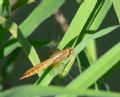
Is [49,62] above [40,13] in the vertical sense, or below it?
below

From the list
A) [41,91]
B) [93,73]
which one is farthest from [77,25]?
[41,91]

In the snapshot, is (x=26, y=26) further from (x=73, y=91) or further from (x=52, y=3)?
(x=73, y=91)

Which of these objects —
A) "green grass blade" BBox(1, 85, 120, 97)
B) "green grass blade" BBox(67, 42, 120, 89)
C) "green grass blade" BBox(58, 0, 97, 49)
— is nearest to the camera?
"green grass blade" BBox(1, 85, 120, 97)

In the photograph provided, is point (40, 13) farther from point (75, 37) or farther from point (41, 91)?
point (41, 91)

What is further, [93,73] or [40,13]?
[40,13]

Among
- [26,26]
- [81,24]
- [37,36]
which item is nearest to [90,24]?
[81,24]

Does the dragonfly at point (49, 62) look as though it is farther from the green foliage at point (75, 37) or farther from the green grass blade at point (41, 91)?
the green grass blade at point (41, 91)

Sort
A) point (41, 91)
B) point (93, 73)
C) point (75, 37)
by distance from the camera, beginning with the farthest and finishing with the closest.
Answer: point (75, 37) → point (93, 73) → point (41, 91)

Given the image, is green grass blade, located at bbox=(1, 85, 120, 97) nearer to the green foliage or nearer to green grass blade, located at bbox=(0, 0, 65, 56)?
the green foliage

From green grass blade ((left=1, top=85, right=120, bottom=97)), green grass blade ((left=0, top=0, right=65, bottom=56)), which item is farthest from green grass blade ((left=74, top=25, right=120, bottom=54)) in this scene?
green grass blade ((left=1, top=85, right=120, bottom=97))
